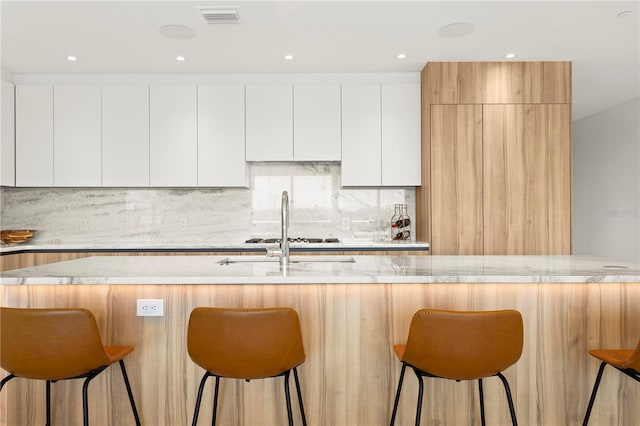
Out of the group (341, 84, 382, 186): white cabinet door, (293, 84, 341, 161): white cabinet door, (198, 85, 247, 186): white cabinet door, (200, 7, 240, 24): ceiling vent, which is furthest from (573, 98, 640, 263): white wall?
(200, 7, 240, 24): ceiling vent

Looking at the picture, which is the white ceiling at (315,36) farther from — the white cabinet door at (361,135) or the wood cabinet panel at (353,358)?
the wood cabinet panel at (353,358)

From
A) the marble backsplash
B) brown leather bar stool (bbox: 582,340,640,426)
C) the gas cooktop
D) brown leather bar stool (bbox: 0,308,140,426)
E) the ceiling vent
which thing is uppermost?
the ceiling vent

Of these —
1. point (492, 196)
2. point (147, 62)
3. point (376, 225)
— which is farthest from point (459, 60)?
point (147, 62)

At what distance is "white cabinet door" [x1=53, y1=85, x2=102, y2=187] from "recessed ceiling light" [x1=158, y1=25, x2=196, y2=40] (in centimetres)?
131

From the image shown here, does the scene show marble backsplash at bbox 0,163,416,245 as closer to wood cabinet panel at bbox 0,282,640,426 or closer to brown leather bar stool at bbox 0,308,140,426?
wood cabinet panel at bbox 0,282,640,426

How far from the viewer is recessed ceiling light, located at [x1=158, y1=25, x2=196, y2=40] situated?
113 inches

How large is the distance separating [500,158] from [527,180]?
303mm

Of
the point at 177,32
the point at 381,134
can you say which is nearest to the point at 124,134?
the point at 177,32

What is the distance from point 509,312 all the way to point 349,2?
213 cm

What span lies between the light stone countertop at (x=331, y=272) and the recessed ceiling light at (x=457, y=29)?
68.7 inches

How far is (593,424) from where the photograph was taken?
6.11ft

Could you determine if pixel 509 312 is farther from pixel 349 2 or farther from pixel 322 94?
pixel 322 94

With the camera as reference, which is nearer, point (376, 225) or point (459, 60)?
point (459, 60)

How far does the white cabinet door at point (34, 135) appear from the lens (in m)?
3.79
